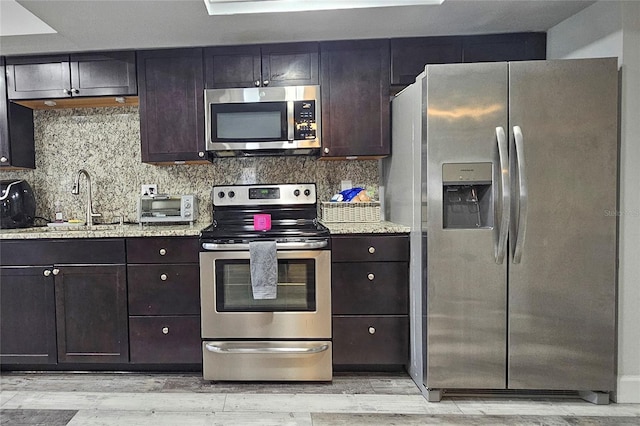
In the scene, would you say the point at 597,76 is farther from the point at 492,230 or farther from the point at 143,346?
the point at 143,346

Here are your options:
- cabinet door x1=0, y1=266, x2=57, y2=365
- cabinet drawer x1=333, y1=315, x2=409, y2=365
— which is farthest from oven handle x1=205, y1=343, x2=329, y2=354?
cabinet door x1=0, y1=266, x2=57, y2=365

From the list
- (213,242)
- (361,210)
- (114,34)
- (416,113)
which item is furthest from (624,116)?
(114,34)

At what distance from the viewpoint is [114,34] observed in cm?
233

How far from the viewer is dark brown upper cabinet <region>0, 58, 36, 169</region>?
264 cm

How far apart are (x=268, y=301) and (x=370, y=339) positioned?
0.65 meters

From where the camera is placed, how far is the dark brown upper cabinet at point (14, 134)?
2639 mm

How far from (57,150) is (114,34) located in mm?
1134

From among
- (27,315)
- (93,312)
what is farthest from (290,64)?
(27,315)

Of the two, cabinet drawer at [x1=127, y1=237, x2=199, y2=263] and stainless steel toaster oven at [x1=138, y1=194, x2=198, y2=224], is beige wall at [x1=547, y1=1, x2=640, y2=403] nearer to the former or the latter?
cabinet drawer at [x1=127, y1=237, x2=199, y2=263]

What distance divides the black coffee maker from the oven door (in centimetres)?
149

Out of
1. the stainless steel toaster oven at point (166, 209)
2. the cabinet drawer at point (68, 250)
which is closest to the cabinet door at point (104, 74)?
the stainless steel toaster oven at point (166, 209)

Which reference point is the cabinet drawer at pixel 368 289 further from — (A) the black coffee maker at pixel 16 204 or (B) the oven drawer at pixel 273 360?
(A) the black coffee maker at pixel 16 204

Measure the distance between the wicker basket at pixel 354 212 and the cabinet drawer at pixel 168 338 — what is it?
1.10m

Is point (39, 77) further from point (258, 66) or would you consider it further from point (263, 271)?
point (263, 271)
